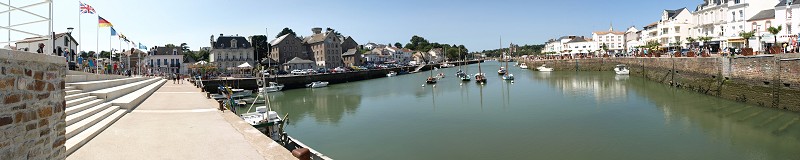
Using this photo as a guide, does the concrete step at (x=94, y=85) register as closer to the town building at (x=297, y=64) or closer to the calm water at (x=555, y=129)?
the calm water at (x=555, y=129)

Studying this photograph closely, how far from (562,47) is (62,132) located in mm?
135012

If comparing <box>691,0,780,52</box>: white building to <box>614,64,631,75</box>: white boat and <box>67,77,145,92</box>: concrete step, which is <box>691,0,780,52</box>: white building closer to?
<box>614,64,631,75</box>: white boat

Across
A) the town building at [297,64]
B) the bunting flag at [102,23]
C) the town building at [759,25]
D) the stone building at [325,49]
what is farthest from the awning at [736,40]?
the stone building at [325,49]

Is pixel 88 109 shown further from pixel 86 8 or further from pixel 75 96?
pixel 86 8

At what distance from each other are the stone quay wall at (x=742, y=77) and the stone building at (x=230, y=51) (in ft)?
190

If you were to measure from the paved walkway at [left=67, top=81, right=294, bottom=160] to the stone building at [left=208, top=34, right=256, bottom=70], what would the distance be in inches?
2297

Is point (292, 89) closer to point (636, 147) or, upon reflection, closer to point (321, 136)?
point (321, 136)

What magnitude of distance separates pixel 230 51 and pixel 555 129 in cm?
6191

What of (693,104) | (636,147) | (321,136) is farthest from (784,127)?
(321,136)

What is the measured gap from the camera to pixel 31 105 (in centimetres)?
528

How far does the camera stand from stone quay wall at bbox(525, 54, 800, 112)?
22362 mm

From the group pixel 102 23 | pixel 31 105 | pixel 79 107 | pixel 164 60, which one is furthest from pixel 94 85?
pixel 164 60

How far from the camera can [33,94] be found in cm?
534

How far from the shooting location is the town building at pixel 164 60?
66000 mm
